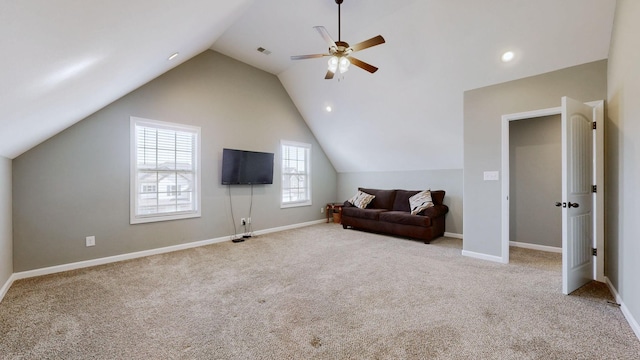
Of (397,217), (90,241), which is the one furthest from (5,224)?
(397,217)

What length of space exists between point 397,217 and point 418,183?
1271mm

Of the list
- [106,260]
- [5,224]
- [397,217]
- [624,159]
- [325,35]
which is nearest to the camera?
[624,159]

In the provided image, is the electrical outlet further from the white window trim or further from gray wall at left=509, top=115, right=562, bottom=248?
gray wall at left=509, top=115, right=562, bottom=248

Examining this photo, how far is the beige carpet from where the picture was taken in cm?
183

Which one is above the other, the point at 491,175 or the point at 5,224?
the point at 491,175

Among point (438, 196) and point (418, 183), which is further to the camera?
point (418, 183)

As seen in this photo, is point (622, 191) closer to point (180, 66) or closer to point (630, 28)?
point (630, 28)

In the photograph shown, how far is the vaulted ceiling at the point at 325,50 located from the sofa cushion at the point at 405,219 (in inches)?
54.2

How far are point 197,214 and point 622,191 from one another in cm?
546

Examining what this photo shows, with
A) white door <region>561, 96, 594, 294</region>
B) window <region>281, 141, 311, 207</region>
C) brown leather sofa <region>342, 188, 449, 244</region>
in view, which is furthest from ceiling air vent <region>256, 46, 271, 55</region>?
white door <region>561, 96, 594, 294</region>

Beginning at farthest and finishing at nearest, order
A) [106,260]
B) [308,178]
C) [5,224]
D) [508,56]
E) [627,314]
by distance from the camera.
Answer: [308,178]
[106,260]
[508,56]
[5,224]
[627,314]

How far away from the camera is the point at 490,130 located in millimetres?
3781

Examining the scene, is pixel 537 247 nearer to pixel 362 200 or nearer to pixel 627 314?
pixel 627 314

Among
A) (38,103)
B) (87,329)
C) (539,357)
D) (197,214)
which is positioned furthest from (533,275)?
(38,103)
